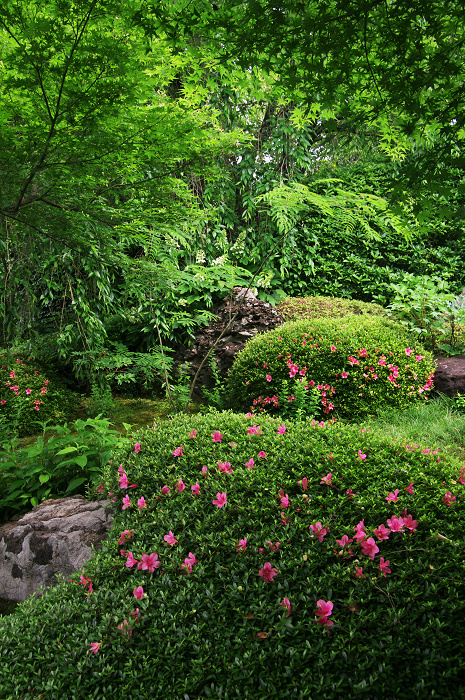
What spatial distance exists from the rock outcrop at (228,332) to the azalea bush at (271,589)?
3.36 meters

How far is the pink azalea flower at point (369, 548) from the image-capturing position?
153 cm

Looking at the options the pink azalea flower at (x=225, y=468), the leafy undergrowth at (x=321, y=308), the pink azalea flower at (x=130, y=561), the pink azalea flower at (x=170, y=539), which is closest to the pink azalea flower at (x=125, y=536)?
the pink azalea flower at (x=130, y=561)

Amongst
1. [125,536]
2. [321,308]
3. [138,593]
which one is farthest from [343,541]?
[321,308]

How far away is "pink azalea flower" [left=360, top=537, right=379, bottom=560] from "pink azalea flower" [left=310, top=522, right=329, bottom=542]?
0.14 meters

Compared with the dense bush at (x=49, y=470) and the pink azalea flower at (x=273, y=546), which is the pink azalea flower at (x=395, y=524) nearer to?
the pink azalea flower at (x=273, y=546)

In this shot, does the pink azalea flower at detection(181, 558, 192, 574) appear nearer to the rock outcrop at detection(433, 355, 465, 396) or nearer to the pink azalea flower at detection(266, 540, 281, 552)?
the pink azalea flower at detection(266, 540, 281, 552)

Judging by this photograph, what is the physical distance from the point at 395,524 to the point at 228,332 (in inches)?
167

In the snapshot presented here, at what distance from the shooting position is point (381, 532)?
1.58m

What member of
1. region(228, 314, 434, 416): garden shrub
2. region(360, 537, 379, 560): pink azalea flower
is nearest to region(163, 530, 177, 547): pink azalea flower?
region(360, 537, 379, 560): pink azalea flower

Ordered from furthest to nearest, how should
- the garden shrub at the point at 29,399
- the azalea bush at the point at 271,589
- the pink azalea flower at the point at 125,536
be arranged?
the garden shrub at the point at 29,399
the pink azalea flower at the point at 125,536
the azalea bush at the point at 271,589

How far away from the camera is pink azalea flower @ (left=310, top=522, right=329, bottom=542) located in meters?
1.63

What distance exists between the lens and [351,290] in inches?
278

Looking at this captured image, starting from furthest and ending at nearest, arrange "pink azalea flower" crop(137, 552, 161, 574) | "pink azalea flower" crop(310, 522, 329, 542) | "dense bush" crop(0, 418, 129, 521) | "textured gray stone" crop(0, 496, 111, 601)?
1. "dense bush" crop(0, 418, 129, 521)
2. "textured gray stone" crop(0, 496, 111, 601)
3. "pink azalea flower" crop(137, 552, 161, 574)
4. "pink azalea flower" crop(310, 522, 329, 542)

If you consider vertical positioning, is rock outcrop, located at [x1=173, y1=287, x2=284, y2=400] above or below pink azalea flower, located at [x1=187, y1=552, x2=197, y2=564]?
above
